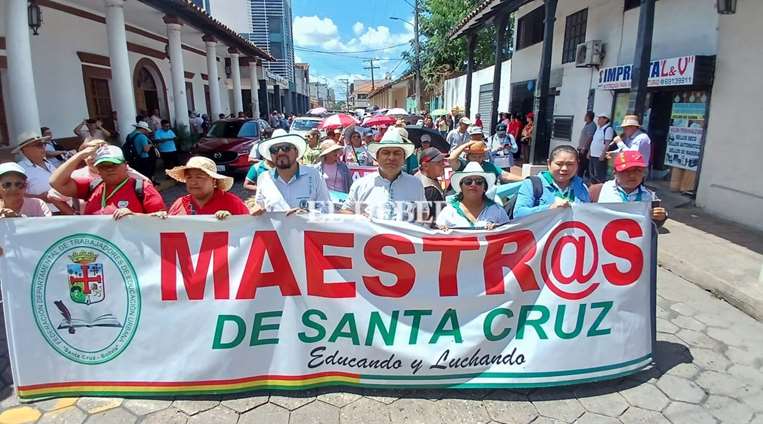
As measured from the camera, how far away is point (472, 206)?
316 centimetres

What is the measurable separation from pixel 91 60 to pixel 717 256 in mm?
13814

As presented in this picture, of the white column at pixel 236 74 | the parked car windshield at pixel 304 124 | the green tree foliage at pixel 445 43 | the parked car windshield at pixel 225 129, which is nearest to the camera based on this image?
the parked car windshield at pixel 225 129

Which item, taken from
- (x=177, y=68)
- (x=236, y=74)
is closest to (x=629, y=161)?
(x=177, y=68)

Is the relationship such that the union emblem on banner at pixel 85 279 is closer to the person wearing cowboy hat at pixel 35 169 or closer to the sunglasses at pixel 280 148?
the sunglasses at pixel 280 148

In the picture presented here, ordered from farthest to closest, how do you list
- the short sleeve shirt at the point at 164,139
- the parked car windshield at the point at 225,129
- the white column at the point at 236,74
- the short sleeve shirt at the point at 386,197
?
the white column at the point at 236,74, the parked car windshield at the point at 225,129, the short sleeve shirt at the point at 164,139, the short sleeve shirt at the point at 386,197

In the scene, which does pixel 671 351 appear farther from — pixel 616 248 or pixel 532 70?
pixel 532 70

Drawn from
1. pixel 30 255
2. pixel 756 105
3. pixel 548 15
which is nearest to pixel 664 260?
pixel 756 105

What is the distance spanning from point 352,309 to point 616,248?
1.72 m

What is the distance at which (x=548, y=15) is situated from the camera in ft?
36.1

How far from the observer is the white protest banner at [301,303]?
9.18 feet

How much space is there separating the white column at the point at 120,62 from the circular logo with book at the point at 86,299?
9290mm

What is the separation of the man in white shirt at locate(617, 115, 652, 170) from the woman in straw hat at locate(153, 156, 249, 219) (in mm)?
5805

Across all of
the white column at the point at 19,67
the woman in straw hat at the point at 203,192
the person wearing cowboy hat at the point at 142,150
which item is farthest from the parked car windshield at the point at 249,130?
the woman in straw hat at the point at 203,192

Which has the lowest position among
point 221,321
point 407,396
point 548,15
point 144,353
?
point 407,396
